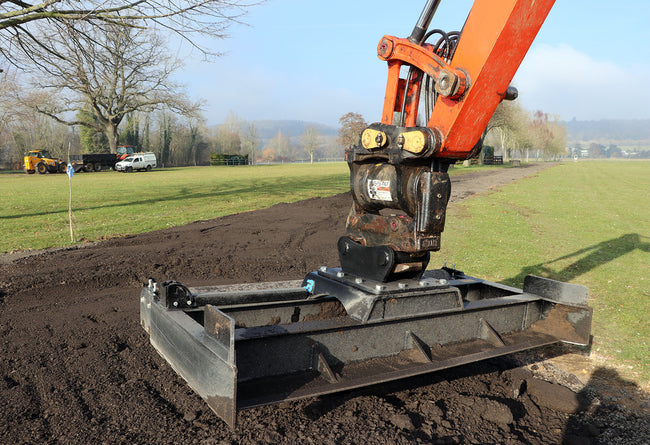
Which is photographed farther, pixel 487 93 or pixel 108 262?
pixel 108 262

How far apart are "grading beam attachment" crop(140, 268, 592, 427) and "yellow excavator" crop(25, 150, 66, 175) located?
45496 mm

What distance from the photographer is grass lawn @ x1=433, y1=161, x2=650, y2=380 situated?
542cm

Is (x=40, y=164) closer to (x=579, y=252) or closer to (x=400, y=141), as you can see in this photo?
(x=579, y=252)

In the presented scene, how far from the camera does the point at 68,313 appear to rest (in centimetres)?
505

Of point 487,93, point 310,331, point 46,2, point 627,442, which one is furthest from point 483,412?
point 46,2

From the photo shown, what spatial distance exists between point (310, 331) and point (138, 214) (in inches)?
495

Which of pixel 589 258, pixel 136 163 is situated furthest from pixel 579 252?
pixel 136 163

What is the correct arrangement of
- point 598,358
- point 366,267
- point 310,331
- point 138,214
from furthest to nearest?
point 138,214 → point 598,358 → point 366,267 → point 310,331

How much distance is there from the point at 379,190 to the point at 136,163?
49.2 metres

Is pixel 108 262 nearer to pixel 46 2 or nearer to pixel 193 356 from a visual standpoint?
pixel 193 356

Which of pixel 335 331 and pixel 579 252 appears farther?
pixel 579 252

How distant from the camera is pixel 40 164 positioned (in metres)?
41.5

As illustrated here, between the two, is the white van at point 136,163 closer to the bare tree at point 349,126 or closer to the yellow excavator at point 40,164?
the yellow excavator at point 40,164

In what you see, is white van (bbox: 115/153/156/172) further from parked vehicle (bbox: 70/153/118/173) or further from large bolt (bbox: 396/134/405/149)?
large bolt (bbox: 396/134/405/149)
